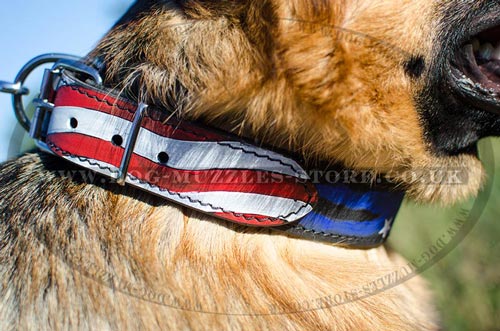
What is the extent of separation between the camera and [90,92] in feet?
6.21

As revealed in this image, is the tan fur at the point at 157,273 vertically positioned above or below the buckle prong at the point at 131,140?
below

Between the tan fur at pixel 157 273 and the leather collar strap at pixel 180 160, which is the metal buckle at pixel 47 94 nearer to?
the leather collar strap at pixel 180 160

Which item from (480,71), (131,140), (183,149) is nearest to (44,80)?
(131,140)

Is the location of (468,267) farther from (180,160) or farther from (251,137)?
(180,160)

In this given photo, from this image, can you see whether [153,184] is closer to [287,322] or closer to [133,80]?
[133,80]

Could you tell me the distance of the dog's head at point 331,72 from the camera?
183cm

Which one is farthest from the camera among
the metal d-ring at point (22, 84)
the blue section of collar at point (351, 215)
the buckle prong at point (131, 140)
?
the metal d-ring at point (22, 84)

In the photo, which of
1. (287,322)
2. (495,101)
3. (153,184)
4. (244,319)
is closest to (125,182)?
(153,184)

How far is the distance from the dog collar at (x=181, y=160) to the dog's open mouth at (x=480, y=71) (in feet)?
2.24

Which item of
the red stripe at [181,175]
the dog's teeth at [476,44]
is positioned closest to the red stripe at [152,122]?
the red stripe at [181,175]

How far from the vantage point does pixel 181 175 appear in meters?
1.84

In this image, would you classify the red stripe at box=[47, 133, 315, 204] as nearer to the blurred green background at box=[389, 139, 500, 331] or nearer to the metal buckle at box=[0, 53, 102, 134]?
the metal buckle at box=[0, 53, 102, 134]

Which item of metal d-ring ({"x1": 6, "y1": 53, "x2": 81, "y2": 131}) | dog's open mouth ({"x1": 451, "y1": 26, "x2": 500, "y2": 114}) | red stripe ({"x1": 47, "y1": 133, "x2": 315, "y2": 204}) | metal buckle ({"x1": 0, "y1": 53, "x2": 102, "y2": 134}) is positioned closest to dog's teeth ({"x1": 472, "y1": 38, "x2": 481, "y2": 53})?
dog's open mouth ({"x1": 451, "y1": 26, "x2": 500, "y2": 114})

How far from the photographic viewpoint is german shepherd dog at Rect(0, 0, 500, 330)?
1.83 m
